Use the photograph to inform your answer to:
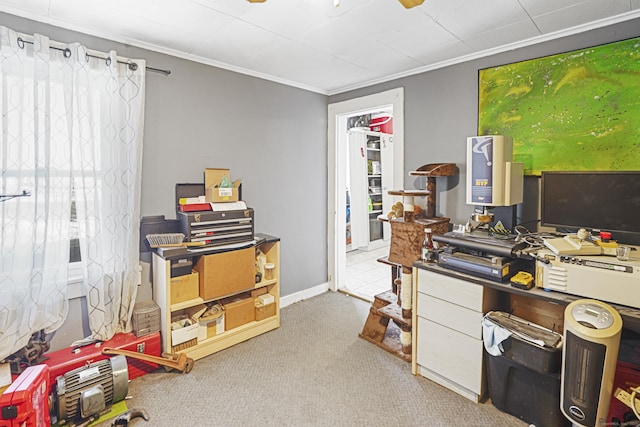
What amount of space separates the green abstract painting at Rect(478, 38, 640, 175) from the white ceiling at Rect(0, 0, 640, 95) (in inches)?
7.8

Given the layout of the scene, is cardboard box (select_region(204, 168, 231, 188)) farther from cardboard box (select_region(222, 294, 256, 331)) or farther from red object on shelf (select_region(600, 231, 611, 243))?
red object on shelf (select_region(600, 231, 611, 243))

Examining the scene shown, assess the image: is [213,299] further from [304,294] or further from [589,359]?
[589,359]

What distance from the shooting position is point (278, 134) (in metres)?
3.25

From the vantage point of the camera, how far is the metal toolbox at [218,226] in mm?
2398

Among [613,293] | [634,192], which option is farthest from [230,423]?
[634,192]

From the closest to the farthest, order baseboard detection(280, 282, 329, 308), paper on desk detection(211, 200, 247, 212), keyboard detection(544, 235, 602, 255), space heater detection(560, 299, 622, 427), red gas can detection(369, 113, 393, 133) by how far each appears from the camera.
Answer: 1. space heater detection(560, 299, 622, 427)
2. keyboard detection(544, 235, 602, 255)
3. paper on desk detection(211, 200, 247, 212)
4. baseboard detection(280, 282, 329, 308)
5. red gas can detection(369, 113, 393, 133)

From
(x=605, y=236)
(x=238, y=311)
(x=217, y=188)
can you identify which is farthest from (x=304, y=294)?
(x=605, y=236)

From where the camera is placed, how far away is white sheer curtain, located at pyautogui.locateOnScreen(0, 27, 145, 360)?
188 cm

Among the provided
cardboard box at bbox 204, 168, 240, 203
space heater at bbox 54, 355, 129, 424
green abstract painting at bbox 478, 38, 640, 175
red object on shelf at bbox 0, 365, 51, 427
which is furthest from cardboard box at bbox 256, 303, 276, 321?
green abstract painting at bbox 478, 38, 640, 175

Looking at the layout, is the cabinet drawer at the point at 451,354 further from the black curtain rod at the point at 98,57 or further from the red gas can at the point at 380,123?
the red gas can at the point at 380,123

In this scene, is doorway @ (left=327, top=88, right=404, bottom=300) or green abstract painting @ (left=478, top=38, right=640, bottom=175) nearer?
green abstract painting @ (left=478, top=38, right=640, bottom=175)

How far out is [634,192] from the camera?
5.53 ft

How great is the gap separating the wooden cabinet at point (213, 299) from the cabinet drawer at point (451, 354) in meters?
1.28

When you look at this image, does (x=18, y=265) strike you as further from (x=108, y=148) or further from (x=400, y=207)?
(x=400, y=207)
